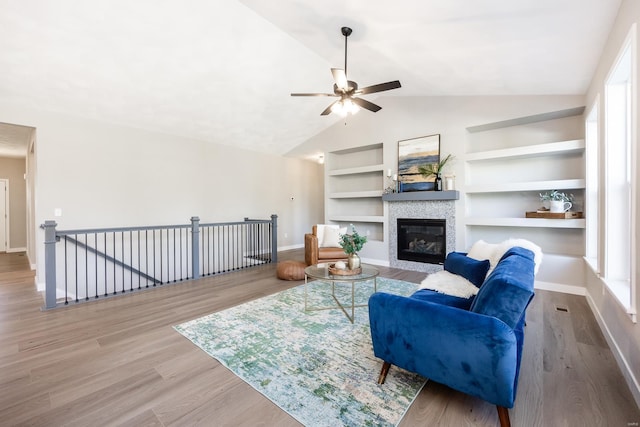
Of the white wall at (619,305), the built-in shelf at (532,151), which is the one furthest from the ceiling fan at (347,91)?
the built-in shelf at (532,151)

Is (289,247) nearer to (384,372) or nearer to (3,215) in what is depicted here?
(384,372)

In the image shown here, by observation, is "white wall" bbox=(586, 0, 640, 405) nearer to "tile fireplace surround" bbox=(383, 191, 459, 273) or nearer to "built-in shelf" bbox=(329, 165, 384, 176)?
"tile fireplace surround" bbox=(383, 191, 459, 273)

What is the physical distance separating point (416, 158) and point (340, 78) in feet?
10.0

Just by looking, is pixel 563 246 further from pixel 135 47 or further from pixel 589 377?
pixel 135 47

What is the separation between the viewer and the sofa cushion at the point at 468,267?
2758 millimetres

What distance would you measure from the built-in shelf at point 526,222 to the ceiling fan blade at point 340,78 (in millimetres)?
3306

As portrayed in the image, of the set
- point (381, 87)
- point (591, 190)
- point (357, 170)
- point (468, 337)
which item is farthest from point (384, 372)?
point (357, 170)

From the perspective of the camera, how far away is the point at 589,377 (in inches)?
82.0

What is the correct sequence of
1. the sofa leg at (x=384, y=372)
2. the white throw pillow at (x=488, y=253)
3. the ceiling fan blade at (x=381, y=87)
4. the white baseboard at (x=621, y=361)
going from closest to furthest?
the white baseboard at (x=621, y=361) < the sofa leg at (x=384, y=372) < the white throw pillow at (x=488, y=253) < the ceiling fan blade at (x=381, y=87)

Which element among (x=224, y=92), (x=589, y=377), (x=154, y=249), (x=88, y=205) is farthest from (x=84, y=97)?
(x=589, y=377)

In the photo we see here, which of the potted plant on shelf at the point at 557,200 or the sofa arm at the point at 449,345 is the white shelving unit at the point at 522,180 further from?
the sofa arm at the point at 449,345

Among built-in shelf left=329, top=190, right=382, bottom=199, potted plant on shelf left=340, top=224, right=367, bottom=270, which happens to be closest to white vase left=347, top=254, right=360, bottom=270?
potted plant on shelf left=340, top=224, right=367, bottom=270

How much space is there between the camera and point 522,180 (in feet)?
→ 15.6

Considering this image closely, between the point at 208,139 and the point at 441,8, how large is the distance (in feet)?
17.3
